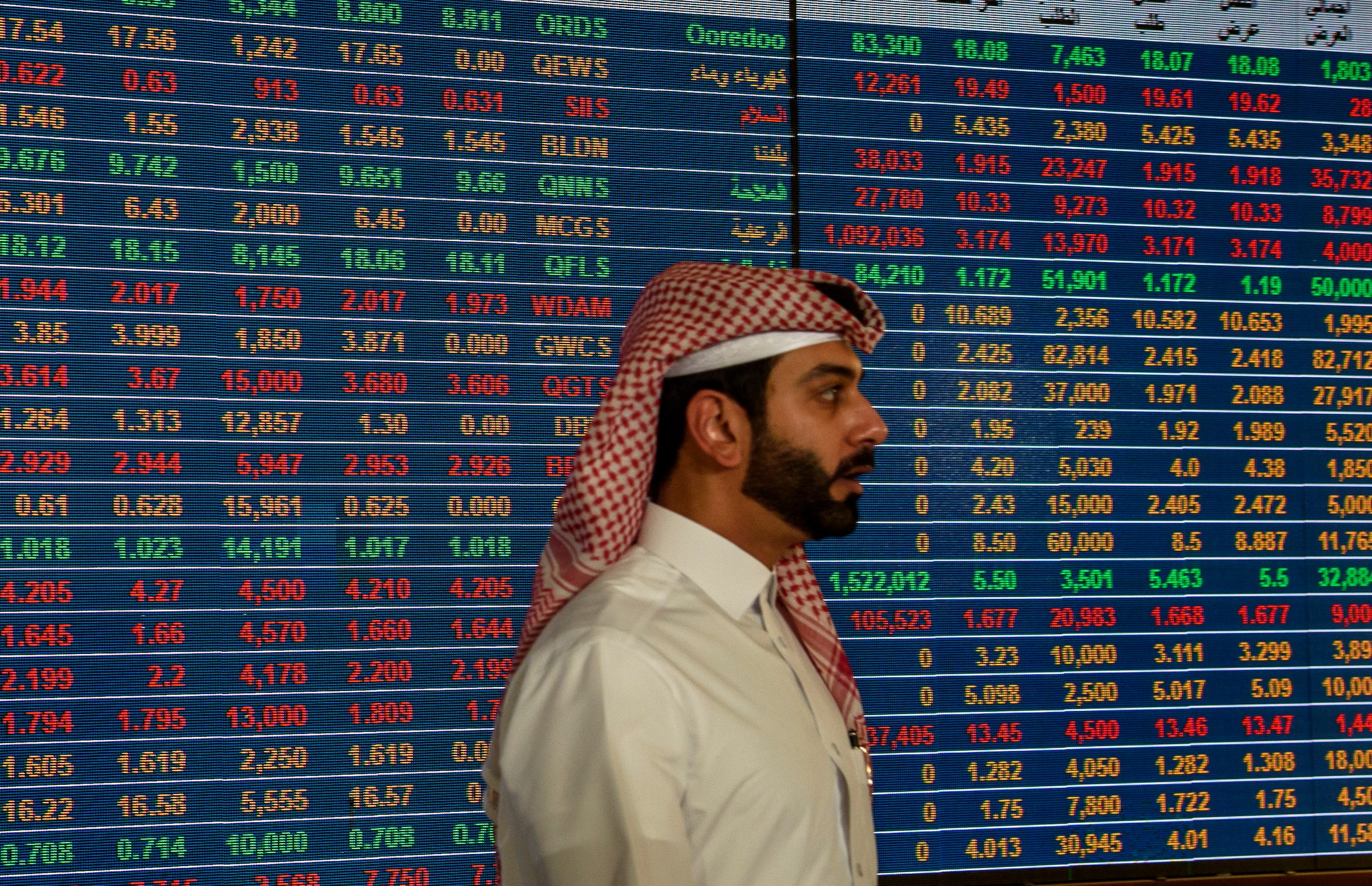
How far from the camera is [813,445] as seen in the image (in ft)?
5.28

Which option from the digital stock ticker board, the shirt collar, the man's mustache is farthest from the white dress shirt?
the digital stock ticker board

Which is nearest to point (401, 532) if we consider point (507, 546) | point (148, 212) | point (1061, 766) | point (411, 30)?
point (507, 546)

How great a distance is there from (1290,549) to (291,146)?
235cm

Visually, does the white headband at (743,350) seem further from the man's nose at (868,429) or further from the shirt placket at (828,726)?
the shirt placket at (828,726)

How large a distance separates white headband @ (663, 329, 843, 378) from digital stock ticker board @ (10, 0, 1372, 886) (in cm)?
107

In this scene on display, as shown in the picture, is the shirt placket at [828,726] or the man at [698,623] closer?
the man at [698,623]

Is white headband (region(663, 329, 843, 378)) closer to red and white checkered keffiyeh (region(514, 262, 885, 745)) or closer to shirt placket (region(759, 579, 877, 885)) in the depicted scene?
red and white checkered keffiyeh (region(514, 262, 885, 745))

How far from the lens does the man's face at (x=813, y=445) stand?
160 cm

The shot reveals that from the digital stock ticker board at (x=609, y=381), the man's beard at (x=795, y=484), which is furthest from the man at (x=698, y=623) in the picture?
the digital stock ticker board at (x=609, y=381)

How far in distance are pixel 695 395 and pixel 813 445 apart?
16 centimetres

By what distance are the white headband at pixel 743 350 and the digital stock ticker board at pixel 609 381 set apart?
1.07 meters

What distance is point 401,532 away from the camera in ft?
8.45

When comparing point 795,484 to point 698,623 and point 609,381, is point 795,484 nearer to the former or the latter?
point 698,623

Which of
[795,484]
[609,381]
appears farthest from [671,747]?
[609,381]
